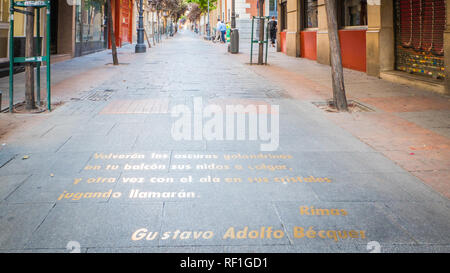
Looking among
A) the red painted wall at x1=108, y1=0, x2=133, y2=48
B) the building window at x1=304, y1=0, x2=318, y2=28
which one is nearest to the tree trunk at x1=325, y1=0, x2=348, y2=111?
the building window at x1=304, y1=0, x2=318, y2=28

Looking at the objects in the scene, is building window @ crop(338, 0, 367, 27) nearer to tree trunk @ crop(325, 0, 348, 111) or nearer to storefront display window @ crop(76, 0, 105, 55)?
tree trunk @ crop(325, 0, 348, 111)

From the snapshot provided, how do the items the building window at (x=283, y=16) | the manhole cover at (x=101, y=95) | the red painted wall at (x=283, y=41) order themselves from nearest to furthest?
the manhole cover at (x=101, y=95)
the red painted wall at (x=283, y=41)
the building window at (x=283, y=16)

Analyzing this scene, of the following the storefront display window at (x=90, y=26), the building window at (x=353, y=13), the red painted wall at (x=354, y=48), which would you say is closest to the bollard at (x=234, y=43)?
the storefront display window at (x=90, y=26)

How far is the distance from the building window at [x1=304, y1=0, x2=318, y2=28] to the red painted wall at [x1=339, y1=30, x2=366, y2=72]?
12.3 ft

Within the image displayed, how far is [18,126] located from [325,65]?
12.9 meters

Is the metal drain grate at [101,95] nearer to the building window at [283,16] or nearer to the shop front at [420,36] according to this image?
the shop front at [420,36]

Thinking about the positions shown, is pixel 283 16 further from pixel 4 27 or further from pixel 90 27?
pixel 4 27

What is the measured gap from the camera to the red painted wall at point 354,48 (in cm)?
1380

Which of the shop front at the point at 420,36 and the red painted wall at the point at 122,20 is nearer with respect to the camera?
the shop front at the point at 420,36

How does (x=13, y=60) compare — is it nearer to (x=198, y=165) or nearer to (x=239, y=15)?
(x=198, y=165)

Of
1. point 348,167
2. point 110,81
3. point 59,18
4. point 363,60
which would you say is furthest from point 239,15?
point 348,167

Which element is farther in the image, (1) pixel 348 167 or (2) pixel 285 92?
(2) pixel 285 92

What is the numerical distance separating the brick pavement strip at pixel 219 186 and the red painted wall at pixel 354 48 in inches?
270
